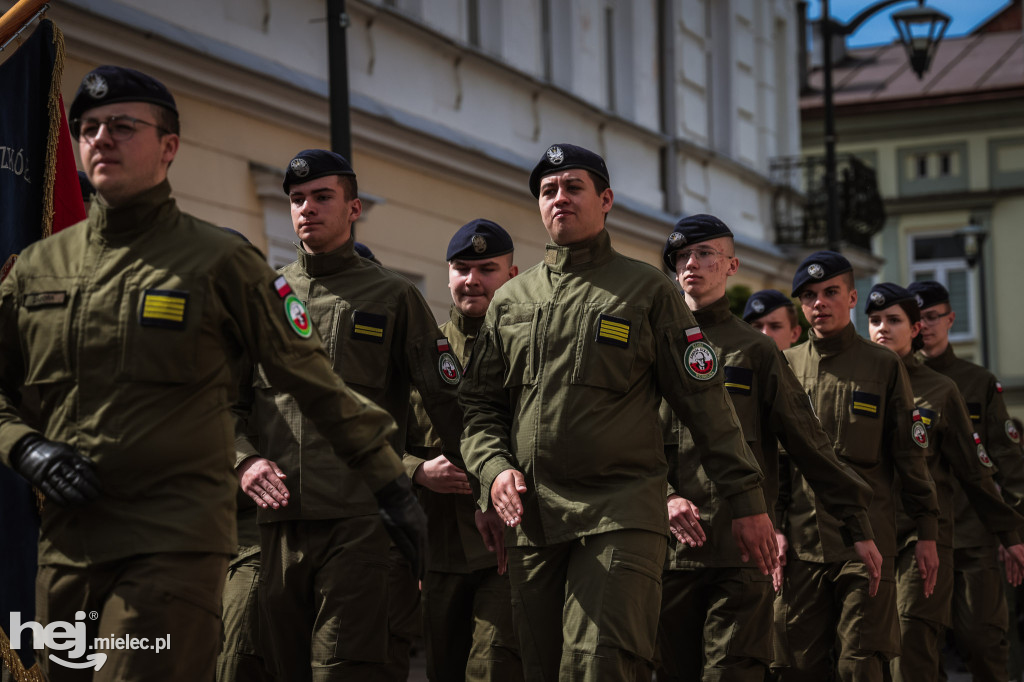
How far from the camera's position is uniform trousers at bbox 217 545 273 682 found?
738 centimetres

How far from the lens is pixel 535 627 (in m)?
6.43

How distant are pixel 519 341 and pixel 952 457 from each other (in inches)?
218

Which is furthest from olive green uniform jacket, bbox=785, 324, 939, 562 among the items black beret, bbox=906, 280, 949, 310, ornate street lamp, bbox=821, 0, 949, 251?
ornate street lamp, bbox=821, 0, 949, 251

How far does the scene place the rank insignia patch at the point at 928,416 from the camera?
1111 centimetres

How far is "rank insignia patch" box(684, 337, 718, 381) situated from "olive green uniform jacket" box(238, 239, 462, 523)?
1063mm

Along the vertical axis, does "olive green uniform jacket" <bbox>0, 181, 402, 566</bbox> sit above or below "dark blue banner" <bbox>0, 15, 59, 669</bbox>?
below

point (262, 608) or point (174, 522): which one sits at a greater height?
point (174, 522)

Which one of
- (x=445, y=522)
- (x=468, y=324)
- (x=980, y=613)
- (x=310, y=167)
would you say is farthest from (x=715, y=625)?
(x=980, y=613)

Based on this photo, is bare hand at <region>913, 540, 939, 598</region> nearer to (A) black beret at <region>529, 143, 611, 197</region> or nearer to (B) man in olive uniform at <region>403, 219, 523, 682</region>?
(B) man in olive uniform at <region>403, 219, 523, 682</region>

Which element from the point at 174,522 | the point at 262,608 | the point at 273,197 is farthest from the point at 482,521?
the point at 273,197

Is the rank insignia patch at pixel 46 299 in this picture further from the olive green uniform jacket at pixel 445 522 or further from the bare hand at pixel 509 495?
the olive green uniform jacket at pixel 445 522

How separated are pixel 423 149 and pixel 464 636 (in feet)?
31.5

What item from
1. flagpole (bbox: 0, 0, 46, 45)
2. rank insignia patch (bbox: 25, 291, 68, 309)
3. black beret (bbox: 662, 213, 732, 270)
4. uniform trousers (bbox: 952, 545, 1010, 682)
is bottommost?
uniform trousers (bbox: 952, 545, 1010, 682)

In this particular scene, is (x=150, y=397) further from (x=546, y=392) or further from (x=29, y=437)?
(x=546, y=392)
